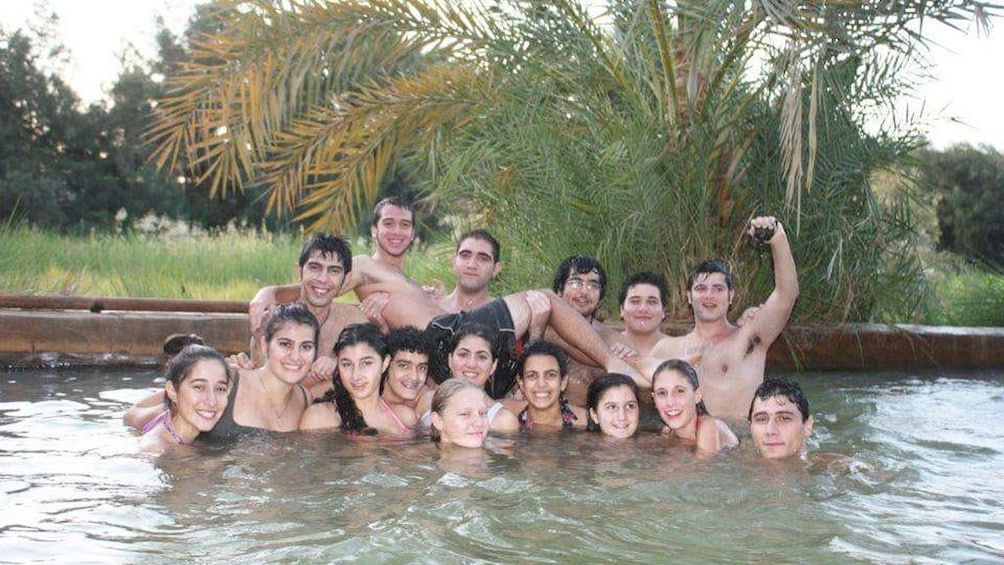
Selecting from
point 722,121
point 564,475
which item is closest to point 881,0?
point 722,121

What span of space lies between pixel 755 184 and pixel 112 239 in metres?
9.52

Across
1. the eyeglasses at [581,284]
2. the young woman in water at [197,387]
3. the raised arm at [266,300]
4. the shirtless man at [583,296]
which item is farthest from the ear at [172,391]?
the eyeglasses at [581,284]

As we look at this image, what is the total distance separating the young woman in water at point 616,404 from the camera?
247 inches

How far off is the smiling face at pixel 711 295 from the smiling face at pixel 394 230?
2.05m

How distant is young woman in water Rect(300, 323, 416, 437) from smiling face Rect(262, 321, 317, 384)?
0.23 meters

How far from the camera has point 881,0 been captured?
809cm

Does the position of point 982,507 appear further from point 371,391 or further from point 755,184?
point 755,184

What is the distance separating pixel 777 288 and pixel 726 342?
0.45 metres

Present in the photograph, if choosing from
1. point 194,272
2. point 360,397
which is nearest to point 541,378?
point 360,397

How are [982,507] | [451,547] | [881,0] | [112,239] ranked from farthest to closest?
[112,239] → [881,0] → [982,507] → [451,547]

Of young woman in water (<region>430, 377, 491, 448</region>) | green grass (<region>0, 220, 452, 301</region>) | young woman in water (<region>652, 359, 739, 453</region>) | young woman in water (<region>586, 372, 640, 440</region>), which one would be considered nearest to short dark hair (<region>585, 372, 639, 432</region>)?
young woman in water (<region>586, 372, 640, 440</region>)

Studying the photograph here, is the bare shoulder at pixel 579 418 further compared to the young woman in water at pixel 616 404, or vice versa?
the bare shoulder at pixel 579 418

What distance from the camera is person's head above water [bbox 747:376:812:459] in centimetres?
577

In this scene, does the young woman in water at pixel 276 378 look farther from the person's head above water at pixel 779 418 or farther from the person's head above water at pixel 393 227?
the person's head above water at pixel 779 418
